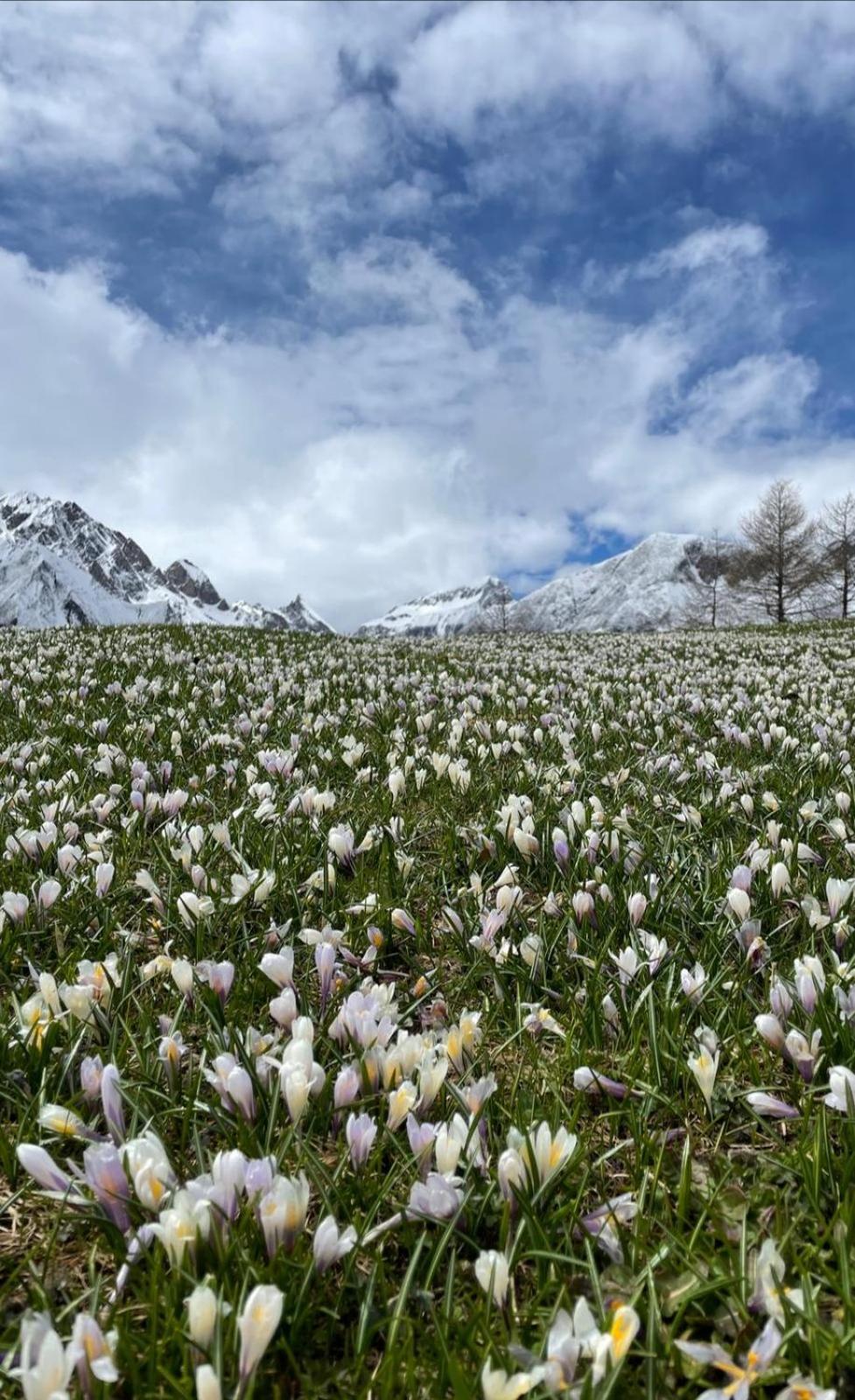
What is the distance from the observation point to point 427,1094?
6.87ft

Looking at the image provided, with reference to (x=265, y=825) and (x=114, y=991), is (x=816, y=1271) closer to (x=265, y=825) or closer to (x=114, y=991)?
(x=114, y=991)

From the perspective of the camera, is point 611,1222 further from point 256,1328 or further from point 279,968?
point 279,968

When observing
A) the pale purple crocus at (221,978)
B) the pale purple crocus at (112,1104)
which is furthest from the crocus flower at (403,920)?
the pale purple crocus at (112,1104)

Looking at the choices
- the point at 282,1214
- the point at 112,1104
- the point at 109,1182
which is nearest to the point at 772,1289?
the point at 282,1214

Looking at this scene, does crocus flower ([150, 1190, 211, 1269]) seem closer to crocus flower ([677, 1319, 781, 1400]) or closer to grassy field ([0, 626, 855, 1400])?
grassy field ([0, 626, 855, 1400])

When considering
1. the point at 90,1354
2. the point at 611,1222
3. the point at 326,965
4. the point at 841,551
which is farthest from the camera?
the point at 841,551

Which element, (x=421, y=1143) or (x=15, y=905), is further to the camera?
(x=15, y=905)

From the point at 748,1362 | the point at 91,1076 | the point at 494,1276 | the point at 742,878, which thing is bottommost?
the point at 748,1362

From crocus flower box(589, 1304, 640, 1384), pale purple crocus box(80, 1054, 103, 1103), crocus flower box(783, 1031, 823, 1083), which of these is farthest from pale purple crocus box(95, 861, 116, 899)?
crocus flower box(783, 1031, 823, 1083)

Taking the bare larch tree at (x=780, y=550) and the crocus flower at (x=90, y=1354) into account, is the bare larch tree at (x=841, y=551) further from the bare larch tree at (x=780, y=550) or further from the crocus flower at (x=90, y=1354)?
the crocus flower at (x=90, y=1354)

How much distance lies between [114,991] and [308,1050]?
1070 millimetres

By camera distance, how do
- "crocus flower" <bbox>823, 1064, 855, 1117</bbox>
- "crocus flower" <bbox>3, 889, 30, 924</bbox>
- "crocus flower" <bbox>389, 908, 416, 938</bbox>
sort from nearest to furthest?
1. "crocus flower" <bbox>823, 1064, 855, 1117</bbox>
2. "crocus flower" <bbox>3, 889, 30, 924</bbox>
3. "crocus flower" <bbox>389, 908, 416, 938</bbox>

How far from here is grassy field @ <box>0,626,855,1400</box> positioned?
1.55 m

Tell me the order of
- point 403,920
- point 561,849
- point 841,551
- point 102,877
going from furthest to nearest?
point 841,551
point 561,849
point 102,877
point 403,920
